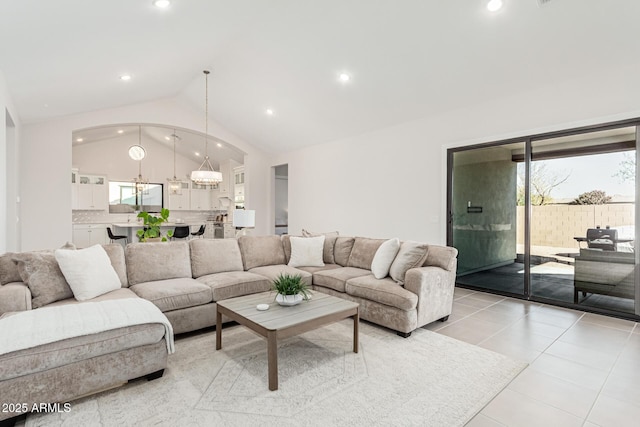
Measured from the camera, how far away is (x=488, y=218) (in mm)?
5012

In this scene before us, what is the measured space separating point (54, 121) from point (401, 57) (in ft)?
21.0

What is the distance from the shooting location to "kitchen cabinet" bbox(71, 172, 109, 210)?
882 centimetres

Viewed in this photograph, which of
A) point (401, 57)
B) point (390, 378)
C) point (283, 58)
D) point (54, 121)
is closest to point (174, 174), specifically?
point (54, 121)

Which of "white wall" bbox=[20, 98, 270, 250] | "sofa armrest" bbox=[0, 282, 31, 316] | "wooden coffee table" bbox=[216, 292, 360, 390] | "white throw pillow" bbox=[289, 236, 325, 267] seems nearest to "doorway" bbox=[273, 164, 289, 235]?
"white wall" bbox=[20, 98, 270, 250]

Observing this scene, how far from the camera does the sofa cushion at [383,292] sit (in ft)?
10.1

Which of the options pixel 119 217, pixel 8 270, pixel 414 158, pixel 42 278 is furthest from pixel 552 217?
pixel 119 217

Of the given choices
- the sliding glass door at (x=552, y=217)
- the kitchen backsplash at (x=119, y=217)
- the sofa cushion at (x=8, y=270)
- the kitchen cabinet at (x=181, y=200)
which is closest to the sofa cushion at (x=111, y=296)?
the sofa cushion at (x=8, y=270)

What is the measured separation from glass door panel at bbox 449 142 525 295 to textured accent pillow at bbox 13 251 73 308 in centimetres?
497

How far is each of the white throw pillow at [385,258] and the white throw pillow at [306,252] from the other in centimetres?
101

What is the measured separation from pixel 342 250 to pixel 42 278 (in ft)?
10.5

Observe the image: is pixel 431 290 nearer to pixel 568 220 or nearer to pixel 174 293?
pixel 568 220

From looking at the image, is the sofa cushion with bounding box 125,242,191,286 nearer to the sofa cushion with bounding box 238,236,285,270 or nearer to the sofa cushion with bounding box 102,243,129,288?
the sofa cushion with bounding box 102,243,129,288

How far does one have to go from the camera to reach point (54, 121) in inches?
242

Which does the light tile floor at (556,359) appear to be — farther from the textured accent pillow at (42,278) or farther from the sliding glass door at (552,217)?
the textured accent pillow at (42,278)
